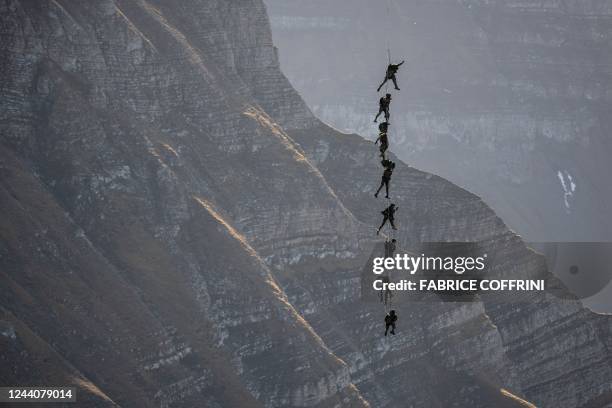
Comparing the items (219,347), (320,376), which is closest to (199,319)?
(219,347)

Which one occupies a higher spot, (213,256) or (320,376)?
(213,256)

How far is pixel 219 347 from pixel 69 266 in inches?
819

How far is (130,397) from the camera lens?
172 meters

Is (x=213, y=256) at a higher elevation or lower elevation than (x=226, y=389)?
higher

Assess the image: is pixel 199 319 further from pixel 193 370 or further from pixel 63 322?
pixel 63 322

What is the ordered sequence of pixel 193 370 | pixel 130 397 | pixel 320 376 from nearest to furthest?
pixel 130 397, pixel 193 370, pixel 320 376

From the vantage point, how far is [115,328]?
177m

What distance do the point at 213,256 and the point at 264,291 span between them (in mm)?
7240

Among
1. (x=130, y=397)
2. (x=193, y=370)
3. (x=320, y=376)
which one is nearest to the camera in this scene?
(x=130, y=397)

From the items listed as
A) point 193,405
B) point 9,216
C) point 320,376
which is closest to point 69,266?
point 9,216

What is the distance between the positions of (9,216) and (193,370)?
25.6 metres

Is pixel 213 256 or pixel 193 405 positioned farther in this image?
pixel 213 256

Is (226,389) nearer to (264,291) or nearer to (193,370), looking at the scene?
(193,370)

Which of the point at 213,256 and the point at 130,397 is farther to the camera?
the point at 213,256
